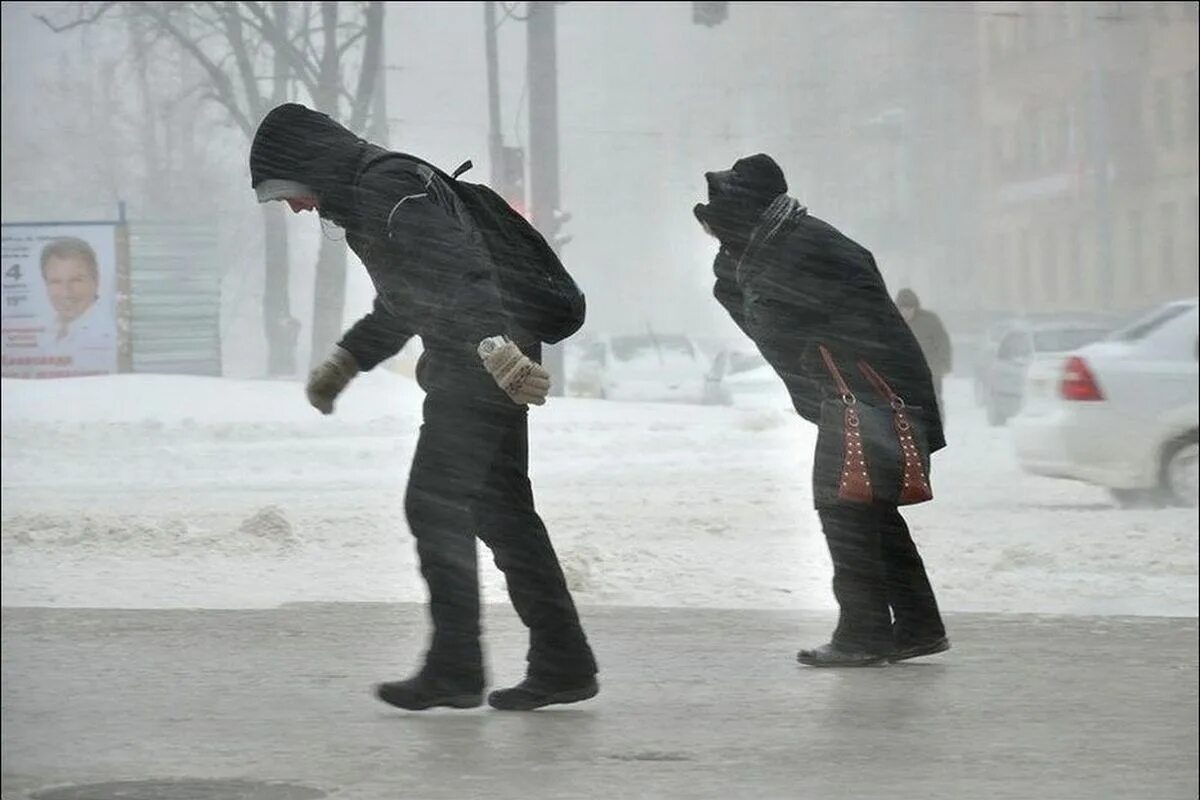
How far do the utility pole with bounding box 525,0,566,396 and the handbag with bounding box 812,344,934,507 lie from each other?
31.4 feet

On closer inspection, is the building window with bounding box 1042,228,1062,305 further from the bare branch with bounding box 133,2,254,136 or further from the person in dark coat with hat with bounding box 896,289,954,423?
the person in dark coat with hat with bounding box 896,289,954,423

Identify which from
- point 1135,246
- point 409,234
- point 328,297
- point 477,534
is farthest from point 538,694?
point 1135,246

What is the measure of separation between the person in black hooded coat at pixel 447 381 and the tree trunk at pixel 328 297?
9740 millimetres

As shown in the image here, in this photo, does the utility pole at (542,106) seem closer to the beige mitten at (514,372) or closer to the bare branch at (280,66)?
the bare branch at (280,66)

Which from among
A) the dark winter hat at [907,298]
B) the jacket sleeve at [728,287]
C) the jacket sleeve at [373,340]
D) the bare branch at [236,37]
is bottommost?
the jacket sleeve at [373,340]

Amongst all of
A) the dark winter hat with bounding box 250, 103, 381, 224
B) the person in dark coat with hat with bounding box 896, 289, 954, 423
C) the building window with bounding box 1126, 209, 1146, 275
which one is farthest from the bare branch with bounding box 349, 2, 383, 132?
the building window with bounding box 1126, 209, 1146, 275

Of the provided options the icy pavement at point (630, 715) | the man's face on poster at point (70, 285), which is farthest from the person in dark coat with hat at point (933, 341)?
the man's face on poster at point (70, 285)

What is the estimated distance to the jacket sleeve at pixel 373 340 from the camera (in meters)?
5.54

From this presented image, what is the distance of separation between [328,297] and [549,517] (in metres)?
4.56

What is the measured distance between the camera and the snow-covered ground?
9703mm

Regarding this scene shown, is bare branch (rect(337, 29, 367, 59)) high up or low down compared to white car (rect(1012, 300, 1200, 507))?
up

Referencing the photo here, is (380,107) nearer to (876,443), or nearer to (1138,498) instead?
(1138,498)

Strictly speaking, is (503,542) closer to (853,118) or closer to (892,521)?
(892,521)

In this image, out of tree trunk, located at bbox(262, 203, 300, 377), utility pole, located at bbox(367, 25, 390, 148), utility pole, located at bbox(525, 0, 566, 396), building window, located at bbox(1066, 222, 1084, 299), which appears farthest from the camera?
building window, located at bbox(1066, 222, 1084, 299)
